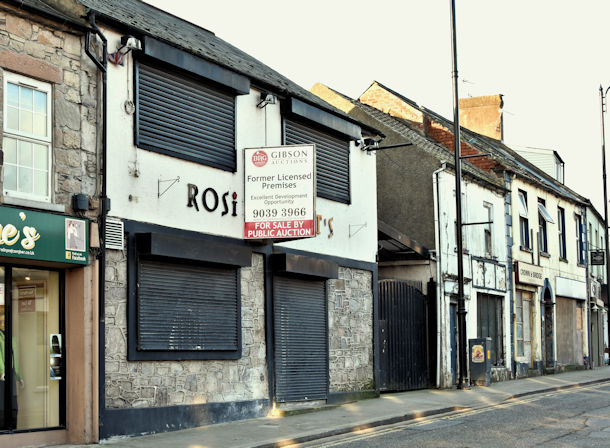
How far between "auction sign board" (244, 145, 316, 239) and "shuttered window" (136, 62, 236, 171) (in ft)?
1.76

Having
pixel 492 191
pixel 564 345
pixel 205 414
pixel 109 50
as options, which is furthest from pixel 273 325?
pixel 564 345

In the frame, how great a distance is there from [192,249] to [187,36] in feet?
15.1

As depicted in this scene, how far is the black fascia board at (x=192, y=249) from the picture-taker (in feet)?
43.6

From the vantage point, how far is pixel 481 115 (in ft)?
122

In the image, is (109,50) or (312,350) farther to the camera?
(312,350)

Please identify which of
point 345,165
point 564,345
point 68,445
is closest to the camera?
point 68,445

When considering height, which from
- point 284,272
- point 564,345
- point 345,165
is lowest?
point 564,345

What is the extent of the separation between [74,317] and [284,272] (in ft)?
16.7

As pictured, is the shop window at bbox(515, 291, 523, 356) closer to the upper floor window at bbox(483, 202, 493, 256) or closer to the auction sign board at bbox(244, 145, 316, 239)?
the upper floor window at bbox(483, 202, 493, 256)

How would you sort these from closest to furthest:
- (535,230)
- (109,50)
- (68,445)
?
(68,445) < (109,50) < (535,230)

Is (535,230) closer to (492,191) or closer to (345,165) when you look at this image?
(492,191)

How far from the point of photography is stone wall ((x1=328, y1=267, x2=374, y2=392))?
1828 cm

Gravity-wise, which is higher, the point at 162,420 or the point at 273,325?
the point at 273,325

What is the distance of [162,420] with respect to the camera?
13.3 metres
